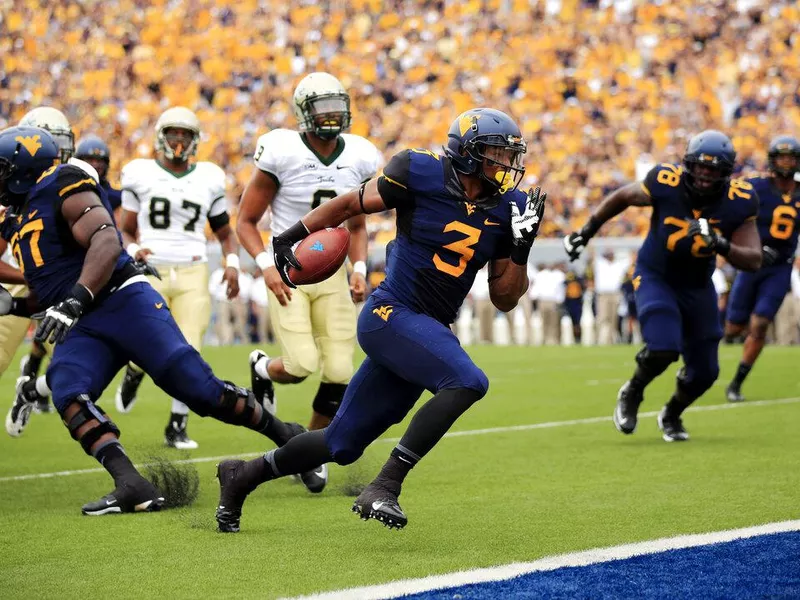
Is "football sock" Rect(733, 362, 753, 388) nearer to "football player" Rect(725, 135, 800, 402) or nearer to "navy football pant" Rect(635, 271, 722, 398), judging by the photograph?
"football player" Rect(725, 135, 800, 402)

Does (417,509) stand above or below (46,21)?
below

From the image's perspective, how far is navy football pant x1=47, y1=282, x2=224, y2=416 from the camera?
5.18 m

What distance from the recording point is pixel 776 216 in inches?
379

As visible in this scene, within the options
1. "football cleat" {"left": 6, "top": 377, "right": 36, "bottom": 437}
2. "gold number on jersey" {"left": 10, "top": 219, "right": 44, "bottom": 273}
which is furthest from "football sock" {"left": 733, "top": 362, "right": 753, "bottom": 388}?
"gold number on jersey" {"left": 10, "top": 219, "right": 44, "bottom": 273}

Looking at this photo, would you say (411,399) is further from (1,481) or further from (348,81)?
(348,81)

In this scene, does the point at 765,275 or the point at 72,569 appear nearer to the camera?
the point at 72,569

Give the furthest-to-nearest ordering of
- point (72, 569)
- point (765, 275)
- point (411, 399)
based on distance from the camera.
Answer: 1. point (765, 275)
2. point (411, 399)
3. point (72, 569)

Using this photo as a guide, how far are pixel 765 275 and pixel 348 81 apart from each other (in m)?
16.1

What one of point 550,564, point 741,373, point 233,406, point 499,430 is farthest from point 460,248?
point 741,373

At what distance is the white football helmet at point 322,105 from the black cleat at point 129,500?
2.03 m

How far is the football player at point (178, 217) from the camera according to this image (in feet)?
25.4

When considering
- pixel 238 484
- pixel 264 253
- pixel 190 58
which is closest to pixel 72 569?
pixel 238 484

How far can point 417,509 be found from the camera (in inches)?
204

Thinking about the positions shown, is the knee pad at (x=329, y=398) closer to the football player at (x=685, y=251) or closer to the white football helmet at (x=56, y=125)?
the football player at (x=685, y=251)
